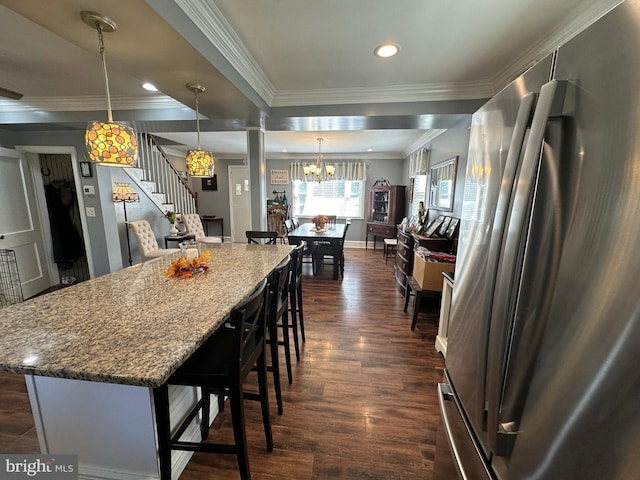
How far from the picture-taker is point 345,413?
1.73 meters

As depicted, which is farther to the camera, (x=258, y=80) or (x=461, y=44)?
(x=258, y=80)

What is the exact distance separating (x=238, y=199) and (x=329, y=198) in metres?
2.56

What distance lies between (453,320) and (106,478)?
164 centimetres

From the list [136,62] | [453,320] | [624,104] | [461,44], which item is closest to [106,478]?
[453,320]

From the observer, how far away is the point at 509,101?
0.74m

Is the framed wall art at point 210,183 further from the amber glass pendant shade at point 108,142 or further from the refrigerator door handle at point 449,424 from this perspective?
the refrigerator door handle at point 449,424

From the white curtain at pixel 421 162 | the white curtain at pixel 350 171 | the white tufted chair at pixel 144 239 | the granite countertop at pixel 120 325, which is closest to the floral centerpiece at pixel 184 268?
the granite countertop at pixel 120 325

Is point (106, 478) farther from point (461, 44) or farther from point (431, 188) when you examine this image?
point (431, 188)

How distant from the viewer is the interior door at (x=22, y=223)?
10.6ft

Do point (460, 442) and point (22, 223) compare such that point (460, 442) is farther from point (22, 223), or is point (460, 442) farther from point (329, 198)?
point (329, 198)

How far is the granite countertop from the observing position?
0.79 metres

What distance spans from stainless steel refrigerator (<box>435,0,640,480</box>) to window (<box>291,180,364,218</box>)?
6248 mm

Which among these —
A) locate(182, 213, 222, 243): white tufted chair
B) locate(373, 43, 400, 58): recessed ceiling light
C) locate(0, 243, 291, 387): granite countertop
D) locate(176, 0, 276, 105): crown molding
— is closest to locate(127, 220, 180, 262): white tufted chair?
locate(182, 213, 222, 243): white tufted chair

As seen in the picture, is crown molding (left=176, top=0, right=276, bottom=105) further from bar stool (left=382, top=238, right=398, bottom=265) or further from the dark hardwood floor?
bar stool (left=382, top=238, right=398, bottom=265)
